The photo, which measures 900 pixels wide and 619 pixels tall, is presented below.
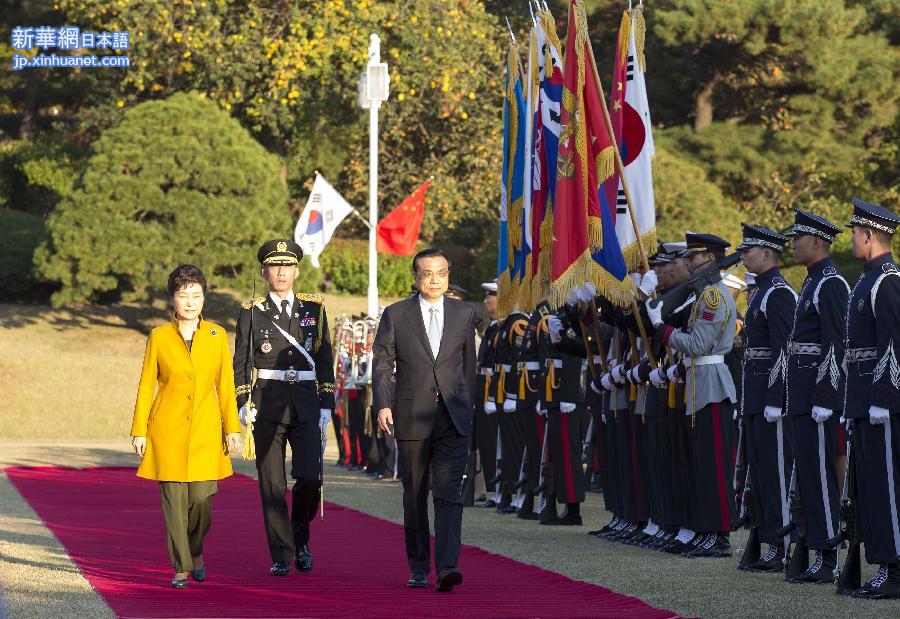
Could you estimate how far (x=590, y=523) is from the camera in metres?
13.0

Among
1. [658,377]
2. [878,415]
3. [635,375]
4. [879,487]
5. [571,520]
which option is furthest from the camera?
[571,520]

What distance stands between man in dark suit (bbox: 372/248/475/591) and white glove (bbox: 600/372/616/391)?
2700 millimetres

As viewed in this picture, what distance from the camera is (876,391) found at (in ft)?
26.4

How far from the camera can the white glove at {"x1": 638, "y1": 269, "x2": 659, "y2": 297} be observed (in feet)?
34.0

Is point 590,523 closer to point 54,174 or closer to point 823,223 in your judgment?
point 823,223

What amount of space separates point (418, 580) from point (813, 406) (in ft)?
7.44

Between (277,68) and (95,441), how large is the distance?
30.4 feet

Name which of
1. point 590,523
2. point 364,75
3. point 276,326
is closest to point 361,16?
point 364,75

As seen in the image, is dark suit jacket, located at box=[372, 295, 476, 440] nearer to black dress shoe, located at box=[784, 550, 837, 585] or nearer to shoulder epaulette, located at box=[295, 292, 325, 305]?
shoulder epaulette, located at box=[295, 292, 325, 305]

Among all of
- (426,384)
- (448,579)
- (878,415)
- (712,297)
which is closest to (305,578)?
(448,579)

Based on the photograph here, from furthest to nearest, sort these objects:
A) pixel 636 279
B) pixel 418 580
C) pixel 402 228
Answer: pixel 402 228, pixel 636 279, pixel 418 580

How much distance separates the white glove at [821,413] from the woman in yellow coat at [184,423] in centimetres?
303

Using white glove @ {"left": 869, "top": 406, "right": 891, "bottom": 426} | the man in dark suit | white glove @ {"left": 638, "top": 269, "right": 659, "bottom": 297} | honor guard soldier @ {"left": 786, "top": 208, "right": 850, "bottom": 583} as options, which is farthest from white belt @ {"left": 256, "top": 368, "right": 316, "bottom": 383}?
white glove @ {"left": 869, "top": 406, "right": 891, "bottom": 426}

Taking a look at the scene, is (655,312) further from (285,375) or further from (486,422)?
(486,422)
